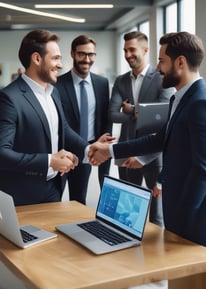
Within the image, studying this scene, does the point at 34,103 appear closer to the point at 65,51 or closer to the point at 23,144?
the point at 23,144

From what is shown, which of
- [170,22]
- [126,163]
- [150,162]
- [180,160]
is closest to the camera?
[180,160]

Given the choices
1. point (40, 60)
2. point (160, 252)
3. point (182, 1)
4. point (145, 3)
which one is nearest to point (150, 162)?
point (40, 60)

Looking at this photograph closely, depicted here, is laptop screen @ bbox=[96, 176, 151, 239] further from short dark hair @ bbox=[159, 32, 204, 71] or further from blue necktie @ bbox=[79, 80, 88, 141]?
blue necktie @ bbox=[79, 80, 88, 141]

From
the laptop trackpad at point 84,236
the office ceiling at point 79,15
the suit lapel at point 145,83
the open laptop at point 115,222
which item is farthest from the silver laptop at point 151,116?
the office ceiling at point 79,15

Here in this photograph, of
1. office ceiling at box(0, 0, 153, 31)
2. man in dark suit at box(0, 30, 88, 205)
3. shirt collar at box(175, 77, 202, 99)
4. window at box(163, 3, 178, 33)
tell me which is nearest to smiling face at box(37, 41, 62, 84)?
man in dark suit at box(0, 30, 88, 205)

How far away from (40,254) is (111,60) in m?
10.5

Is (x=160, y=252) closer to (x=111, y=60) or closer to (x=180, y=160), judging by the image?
(x=180, y=160)

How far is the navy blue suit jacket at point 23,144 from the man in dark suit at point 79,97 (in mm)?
1366

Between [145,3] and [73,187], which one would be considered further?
[145,3]

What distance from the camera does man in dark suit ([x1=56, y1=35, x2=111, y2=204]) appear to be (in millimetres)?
3682

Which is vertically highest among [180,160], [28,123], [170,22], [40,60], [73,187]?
[170,22]

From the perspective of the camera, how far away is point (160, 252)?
1.54 m

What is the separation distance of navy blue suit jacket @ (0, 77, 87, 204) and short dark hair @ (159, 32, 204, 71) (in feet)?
2.43

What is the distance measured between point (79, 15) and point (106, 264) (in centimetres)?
885
